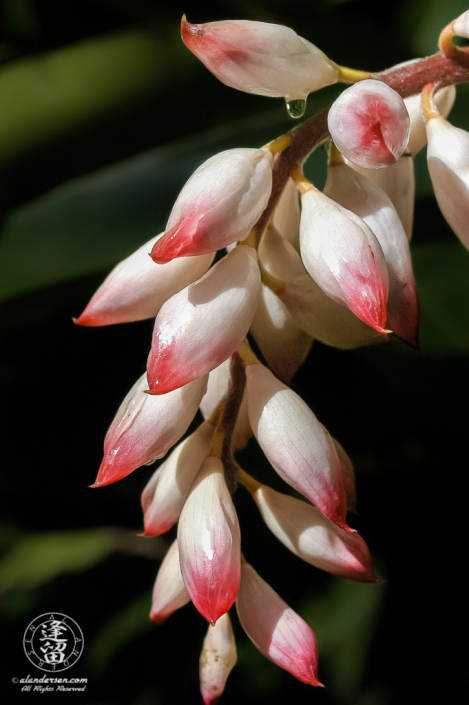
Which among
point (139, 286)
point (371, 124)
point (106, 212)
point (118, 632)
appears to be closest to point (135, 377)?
point (106, 212)

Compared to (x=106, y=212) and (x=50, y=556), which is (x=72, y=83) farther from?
(x=50, y=556)

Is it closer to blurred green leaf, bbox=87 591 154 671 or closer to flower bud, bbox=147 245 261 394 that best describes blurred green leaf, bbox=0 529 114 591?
blurred green leaf, bbox=87 591 154 671

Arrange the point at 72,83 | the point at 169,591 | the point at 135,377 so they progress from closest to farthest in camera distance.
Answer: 1. the point at 169,591
2. the point at 72,83
3. the point at 135,377

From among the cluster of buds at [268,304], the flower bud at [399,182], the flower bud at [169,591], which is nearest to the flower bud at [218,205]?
the cluster of buds at [268,304]

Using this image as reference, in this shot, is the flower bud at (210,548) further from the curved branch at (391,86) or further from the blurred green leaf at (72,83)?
the blurred green leaf at (72,83)

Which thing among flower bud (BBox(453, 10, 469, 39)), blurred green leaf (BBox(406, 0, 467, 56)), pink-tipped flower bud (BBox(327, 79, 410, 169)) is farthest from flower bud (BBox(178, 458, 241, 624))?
blurred green leaf (BBox(406, 0, 467, 56))

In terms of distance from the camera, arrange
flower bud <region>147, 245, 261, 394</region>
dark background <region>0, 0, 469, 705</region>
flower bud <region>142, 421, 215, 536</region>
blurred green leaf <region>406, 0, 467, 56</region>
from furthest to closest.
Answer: blurred green leaf <region>406, 0, 467, 56</region>
dark background <region>0, 0, 469, 705</region>
flower bud <region>142, 421, 215, 536</region>
flower bud <region>147, 245, 261, 394</region>
